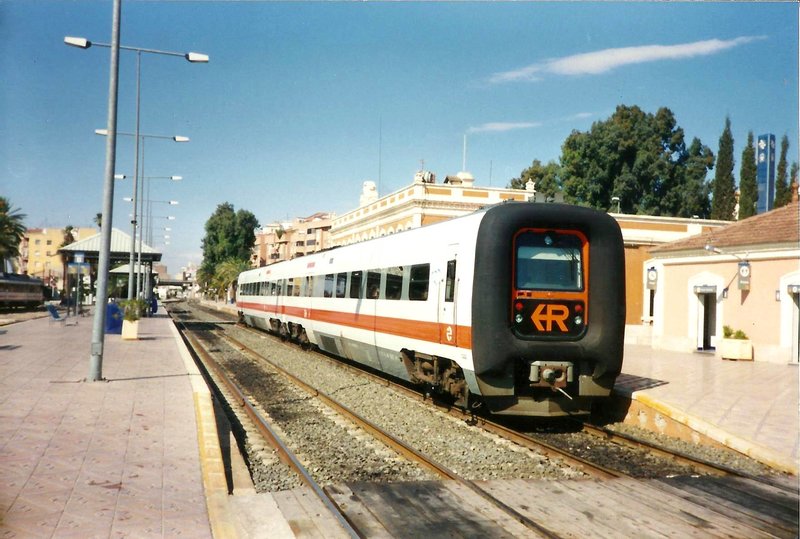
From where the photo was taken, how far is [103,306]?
12914 millimetres

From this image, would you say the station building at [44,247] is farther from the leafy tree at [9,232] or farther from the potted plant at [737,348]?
the potted plant at [737,348]

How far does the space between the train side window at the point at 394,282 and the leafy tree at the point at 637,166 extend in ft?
122

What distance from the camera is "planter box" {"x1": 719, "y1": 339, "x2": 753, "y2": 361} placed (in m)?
19.5


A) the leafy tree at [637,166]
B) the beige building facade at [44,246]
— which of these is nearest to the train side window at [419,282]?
the leafy tree at [637,166]

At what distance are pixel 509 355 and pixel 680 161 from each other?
156ft

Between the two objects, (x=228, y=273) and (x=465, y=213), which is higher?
(x=465, y=213)

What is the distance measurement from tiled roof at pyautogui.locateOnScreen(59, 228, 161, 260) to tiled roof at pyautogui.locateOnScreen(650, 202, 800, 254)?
28792mm

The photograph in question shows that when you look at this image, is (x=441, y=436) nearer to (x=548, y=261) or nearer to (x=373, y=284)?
(x=548, y=261)

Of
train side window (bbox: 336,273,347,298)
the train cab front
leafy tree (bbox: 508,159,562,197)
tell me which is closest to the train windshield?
the train cab front

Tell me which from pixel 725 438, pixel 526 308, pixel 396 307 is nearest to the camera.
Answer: pixel 725 438

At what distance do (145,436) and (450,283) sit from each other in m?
4.88

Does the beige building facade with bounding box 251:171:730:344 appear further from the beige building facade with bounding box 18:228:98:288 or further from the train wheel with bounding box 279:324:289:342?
the beige building facade with bounding box 18:228:98:288

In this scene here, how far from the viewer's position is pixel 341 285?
17.1m

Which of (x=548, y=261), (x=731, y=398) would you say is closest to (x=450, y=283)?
(x=548, y=261)
